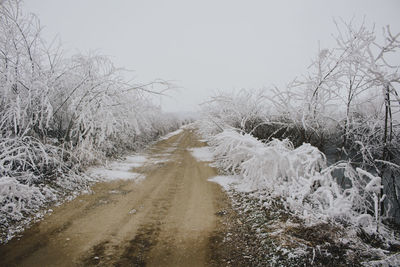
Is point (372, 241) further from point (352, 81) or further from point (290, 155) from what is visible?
point (352, 81)

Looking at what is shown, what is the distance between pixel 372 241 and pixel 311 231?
40.4 inches

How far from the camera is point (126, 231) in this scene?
175 inches

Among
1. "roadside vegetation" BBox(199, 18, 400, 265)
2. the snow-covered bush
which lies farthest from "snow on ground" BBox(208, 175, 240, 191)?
the snow-covered bush

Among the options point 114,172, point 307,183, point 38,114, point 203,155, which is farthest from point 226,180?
point 38,114

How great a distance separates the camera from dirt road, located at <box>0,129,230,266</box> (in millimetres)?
3572

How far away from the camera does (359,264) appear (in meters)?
3.10

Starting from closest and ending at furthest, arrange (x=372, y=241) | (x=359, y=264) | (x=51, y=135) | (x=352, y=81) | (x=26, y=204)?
(x=359, y=264) → (x=372, y=241) → (x=26, y=204) → (x=352, y=81) → (x=51, y=135)

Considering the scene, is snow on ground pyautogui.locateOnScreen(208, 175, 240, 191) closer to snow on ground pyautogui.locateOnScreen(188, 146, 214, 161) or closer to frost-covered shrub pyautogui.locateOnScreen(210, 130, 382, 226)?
frost-covered shrub pyautogui.locateOnScreen(210, 130, 382, 226)

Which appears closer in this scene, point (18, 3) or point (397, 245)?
point (397, 245)

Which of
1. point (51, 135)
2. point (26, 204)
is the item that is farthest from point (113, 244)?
point (51, 135)

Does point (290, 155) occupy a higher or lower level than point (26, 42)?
lower

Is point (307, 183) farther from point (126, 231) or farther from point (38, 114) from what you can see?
point (38, 114)

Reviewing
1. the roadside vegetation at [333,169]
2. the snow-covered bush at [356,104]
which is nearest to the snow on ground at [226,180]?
Result: the roadside vegetation at [333,169]

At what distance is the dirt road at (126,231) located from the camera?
3572mm
